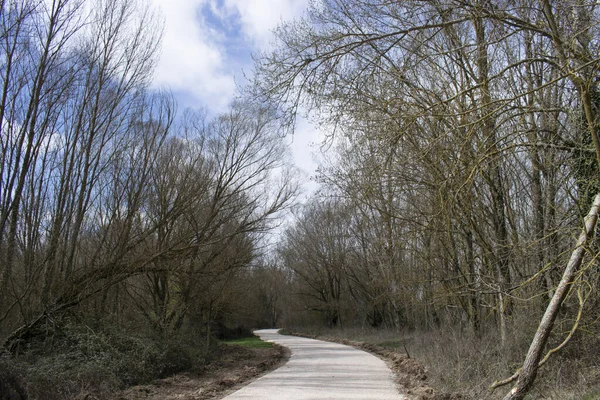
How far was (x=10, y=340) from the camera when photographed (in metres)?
11.5

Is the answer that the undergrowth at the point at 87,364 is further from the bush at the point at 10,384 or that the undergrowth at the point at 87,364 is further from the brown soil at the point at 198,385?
the brown soil at the point at 198,385

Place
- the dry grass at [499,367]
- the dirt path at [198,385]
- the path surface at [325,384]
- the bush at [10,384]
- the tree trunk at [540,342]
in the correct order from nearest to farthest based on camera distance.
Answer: the tree trunk at [540,342] → the dry grass at [499,367] → the bush at [10,384] → the path surface at [325,384] → the dirt path at [198,385]

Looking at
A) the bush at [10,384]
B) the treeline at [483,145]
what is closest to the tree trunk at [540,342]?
the treeline at [483,145]

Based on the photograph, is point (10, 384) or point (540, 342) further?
point (10, 384)

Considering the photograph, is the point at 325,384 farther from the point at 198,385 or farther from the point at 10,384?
the point at 10,384

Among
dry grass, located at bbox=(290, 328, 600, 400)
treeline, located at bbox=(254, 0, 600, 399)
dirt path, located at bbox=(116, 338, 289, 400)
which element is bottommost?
dirt path, located at bbox=(116, 338, 289, 400)

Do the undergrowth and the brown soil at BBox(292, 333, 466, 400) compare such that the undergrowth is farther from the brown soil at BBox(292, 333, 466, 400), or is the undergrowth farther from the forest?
the brown soil at BBox(292, 333, 466, 400)

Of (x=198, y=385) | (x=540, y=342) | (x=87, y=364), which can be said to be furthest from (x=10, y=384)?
(x=540, y=342)

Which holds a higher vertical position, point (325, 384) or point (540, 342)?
point (540, 342)

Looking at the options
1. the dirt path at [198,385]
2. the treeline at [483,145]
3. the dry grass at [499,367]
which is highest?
the treeline at [483,145]

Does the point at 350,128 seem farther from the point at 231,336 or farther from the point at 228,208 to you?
the point at 231,336

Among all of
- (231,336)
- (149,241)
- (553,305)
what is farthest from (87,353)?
(231,336)

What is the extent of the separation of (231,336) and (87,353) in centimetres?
3243

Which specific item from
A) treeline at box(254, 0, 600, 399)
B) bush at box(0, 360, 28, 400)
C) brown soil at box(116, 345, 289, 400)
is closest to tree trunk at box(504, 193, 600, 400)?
treeline at box(254, 0, 600, 399)
